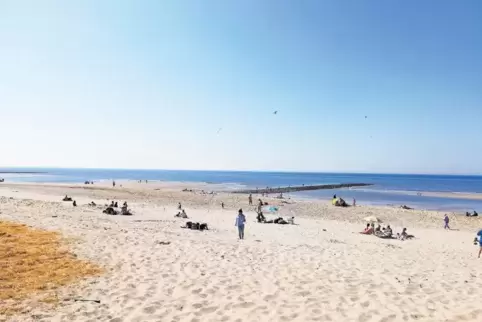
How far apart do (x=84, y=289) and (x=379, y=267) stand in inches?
339

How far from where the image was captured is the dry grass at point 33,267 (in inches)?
309

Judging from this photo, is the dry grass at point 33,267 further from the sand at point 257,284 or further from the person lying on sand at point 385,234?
the person lying on sand at point 385,234

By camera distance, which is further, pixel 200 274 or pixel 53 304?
pixel 200 274

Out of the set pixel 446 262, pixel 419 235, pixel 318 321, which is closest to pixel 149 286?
pixel 318 321

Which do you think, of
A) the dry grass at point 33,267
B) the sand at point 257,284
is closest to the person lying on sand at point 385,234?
the sand at point 257,284

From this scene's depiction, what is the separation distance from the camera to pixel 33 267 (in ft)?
31.9

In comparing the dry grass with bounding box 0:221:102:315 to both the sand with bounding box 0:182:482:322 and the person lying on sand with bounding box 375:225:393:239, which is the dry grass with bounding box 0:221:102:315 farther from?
the person lying on sand with bounding box 375:225:393:239

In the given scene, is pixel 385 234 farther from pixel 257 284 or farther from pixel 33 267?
pixel 33 267

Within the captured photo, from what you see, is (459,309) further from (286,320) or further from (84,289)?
(84,289)

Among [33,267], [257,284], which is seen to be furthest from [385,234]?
[33,267]

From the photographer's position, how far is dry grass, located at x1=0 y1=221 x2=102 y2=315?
309 inches

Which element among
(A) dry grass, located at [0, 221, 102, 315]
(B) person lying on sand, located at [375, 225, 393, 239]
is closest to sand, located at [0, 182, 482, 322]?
(A) dry grass, located at [0, 221, 102, 315]

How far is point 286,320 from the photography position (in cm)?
679

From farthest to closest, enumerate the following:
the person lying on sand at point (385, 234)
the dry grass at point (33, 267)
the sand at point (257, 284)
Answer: the person lying on sand at point (385, 234)
the dry grass at point (33, 267)
the sand at point (257, 284)
